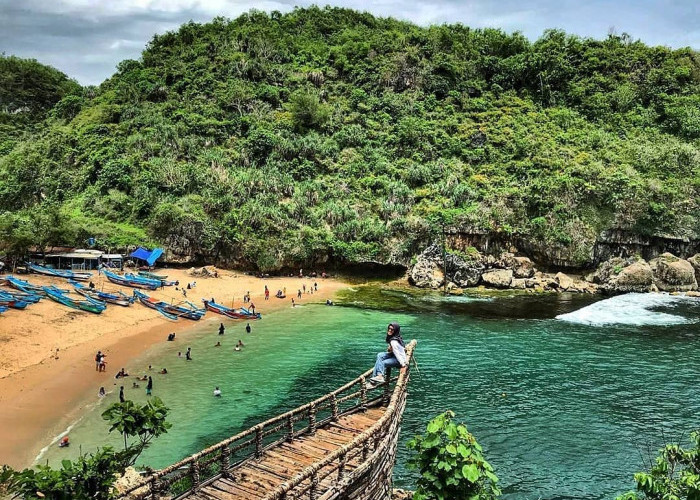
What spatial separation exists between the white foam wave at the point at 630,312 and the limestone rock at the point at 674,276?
2.81m

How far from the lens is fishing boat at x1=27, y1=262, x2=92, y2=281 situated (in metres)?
48.9

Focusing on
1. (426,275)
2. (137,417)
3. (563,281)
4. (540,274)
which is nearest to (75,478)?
(137,417)

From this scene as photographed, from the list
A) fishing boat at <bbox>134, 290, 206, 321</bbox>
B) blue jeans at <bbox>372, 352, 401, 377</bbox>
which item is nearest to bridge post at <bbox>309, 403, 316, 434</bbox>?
blue jeans at <bbox>372, 352, 401, 377</bbox>

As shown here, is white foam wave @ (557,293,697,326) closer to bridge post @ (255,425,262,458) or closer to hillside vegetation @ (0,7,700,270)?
hillside vegetation @ (0,7,700,270)

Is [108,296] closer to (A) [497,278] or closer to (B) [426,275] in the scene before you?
(B) [426,275]

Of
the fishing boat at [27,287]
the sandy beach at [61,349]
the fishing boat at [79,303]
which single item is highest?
the fishing boat at [27,287]

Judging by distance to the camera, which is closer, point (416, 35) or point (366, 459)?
point (366, 459)

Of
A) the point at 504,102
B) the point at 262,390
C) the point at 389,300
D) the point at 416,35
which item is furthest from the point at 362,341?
the point at 416,35

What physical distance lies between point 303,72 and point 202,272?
51.4 meters

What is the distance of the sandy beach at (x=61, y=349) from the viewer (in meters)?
23.7

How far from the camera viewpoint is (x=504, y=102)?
293 feet

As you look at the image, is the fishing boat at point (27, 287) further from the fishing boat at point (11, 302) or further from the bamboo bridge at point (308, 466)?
the bamboo bridge at point (308, 466)

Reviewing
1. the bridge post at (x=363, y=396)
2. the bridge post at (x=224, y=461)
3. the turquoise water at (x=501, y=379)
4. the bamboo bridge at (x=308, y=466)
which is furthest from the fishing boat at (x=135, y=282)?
the bridge post at (x=224, y=461)

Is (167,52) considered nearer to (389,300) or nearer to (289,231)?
(289,231)
